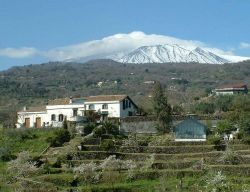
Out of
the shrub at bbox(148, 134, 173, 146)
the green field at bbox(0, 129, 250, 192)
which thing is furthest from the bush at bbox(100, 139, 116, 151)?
the shrub at bbox(148, 134, 173, 146)

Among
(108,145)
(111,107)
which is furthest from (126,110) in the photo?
(108,145)

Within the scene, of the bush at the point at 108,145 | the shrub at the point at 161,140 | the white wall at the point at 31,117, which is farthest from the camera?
the white wall at the point at 31,117

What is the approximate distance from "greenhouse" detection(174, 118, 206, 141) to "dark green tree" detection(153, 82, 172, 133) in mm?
1792

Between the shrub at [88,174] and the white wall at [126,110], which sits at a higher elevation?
the white wall at [126,110]

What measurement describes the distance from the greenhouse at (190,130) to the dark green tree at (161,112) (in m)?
1.79

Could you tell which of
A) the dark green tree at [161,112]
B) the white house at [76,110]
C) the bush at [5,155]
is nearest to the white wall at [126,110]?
the white house at [76,110]

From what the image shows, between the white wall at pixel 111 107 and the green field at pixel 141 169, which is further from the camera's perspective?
the white wall at pixel 111 107

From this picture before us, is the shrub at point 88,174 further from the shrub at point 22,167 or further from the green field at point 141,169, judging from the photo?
the shrub at point 22,167

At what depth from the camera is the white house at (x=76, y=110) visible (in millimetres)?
66375

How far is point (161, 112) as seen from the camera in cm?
5906

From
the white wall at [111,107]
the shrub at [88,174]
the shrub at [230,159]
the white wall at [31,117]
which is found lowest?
the shrub at [88,174]

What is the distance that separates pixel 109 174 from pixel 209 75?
13932 centimetres

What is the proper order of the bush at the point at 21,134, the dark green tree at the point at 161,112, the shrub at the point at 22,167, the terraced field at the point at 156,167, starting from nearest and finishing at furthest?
the terraced field at the point at 156,167 → the shrub at the point at 22,167 → the bush at the point at 21,134 → the dark green tree at the point at 161,112

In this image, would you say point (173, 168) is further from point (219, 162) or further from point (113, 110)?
point (113, 110)
